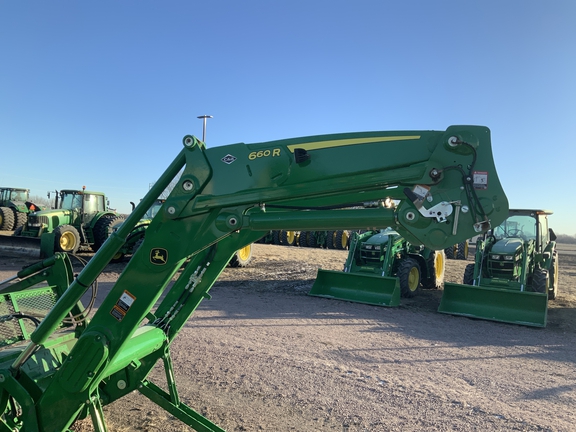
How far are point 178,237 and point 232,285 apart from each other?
29.3ft

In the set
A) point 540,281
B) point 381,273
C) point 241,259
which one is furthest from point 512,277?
point 241,259

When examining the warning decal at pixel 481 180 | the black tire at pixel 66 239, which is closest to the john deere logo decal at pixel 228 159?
the warning decal at pixel 481 180

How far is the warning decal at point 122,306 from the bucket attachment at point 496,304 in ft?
24.7

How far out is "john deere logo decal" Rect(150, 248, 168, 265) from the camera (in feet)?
9.05

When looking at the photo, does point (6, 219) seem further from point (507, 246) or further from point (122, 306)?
point (122, 306)

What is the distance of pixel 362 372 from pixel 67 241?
12.7 meters

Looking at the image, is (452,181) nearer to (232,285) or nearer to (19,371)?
(19,371)

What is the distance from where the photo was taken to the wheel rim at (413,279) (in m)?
10.8

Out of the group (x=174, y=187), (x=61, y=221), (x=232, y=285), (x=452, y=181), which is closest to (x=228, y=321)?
(x=232, y=285)

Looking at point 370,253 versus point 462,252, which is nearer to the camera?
point 370,253

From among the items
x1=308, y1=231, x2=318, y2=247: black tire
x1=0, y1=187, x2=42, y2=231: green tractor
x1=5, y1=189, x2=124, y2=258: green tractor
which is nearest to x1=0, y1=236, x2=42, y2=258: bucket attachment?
x1=5, y1=189, x2=124, y2=258: green tractor

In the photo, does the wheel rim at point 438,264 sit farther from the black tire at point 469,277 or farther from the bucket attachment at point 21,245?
the bucket attachment at point 21,245

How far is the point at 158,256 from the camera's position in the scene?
2760 millimetres

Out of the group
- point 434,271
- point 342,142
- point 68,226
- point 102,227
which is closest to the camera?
point 342,142
